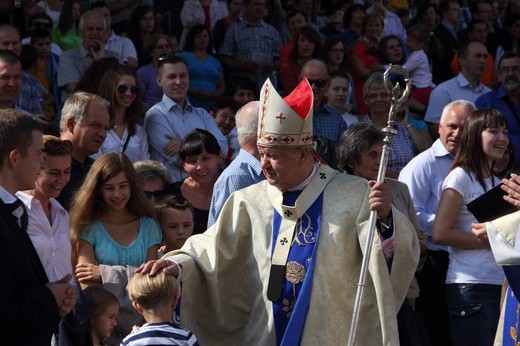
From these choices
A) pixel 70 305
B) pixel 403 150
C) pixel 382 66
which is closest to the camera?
pixel 70 305

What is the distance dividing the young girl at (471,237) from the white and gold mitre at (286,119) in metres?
2.02

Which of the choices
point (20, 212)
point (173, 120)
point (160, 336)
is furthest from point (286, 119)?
point (173, 120)

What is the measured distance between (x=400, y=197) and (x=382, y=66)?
17.8 feet

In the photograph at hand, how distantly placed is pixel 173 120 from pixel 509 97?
339 cm

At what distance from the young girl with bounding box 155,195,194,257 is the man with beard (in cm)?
404

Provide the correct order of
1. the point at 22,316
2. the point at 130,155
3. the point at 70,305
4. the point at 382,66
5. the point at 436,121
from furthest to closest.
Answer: the point at 382,66
the point at 436,121
the point at 130,155
the point at 70,305
the point at 22,316

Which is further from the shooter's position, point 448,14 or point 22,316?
point 448,14

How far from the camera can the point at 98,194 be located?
7.10m

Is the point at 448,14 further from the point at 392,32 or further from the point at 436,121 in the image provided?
the point at 436,121

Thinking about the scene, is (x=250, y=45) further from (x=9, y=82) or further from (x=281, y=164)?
(x=281, y=164)

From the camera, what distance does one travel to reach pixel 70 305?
18.6 ft

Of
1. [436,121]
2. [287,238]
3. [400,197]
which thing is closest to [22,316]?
[287,238]

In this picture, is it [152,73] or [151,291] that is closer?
[151,291]

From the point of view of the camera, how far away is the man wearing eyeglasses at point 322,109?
32.6ft
